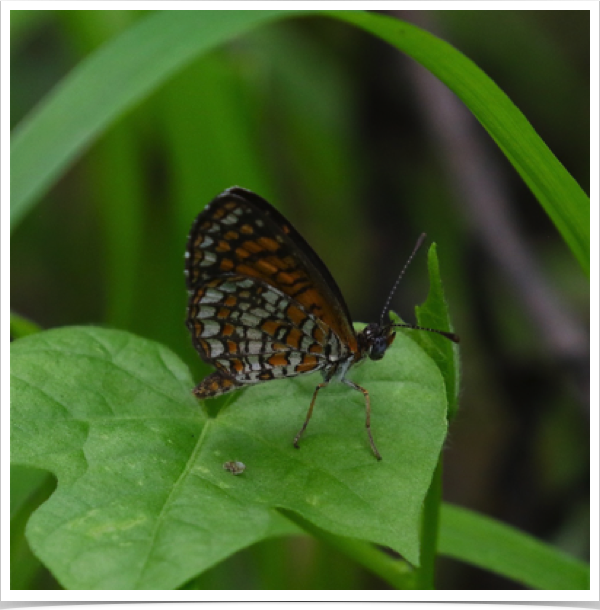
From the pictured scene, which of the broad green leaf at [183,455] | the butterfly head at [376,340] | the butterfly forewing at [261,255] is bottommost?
the broad green leaf at [183,455]

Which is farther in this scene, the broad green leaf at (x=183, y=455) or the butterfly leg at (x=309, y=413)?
the butterfly leg at (x=309, y=413)

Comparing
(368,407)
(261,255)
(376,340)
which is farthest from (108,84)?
(368,407)

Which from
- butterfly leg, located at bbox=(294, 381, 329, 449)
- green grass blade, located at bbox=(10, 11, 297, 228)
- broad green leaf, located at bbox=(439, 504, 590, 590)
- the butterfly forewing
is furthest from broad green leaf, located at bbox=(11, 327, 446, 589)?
broad green leaf, located at bbox=(439, 504, 590, 590)

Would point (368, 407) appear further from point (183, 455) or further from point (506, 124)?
point (506, 124)

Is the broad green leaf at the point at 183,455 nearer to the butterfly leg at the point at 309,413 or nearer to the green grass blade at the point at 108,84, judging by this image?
the butterfly leg at the point at 309,413

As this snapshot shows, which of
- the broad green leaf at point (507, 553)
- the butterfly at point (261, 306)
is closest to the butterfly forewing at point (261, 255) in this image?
the butterfly at point (261, 306)

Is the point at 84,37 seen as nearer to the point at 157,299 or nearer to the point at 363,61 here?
the point at 157,299
